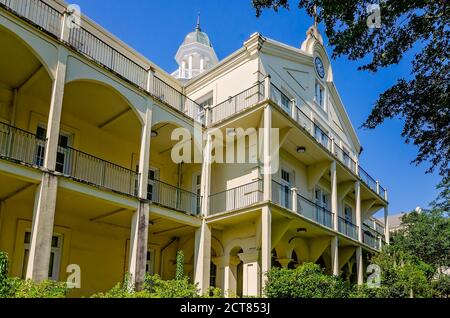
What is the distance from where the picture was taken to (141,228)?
13617 mm

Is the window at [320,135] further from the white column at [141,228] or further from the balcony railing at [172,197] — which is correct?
the white column at [141,228]

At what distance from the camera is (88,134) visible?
16.1m

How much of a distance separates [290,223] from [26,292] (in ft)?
31.3

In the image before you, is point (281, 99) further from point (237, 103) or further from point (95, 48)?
point (95, 48)

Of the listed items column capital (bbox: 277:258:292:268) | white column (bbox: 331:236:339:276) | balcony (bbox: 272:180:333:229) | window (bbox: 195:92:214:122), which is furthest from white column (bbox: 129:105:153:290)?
white column (bbox: 331:236:339:276)

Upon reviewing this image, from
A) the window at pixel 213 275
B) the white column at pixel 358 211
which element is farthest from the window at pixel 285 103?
the window at pixel 213 275

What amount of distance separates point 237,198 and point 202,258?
274cm

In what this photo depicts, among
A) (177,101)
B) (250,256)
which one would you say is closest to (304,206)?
(250,256)

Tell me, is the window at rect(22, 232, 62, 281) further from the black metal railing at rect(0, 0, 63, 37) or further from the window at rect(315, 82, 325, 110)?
the window at rect(315, 82, 325, 110)

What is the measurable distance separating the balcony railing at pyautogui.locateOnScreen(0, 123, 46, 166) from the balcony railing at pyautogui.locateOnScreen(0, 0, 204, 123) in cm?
320

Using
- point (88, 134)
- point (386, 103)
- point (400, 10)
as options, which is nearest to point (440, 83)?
point (386, 103)

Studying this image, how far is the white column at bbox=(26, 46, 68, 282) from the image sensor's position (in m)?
10.4

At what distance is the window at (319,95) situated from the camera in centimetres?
2369

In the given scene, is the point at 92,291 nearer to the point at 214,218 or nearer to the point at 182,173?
the point at 214,218
